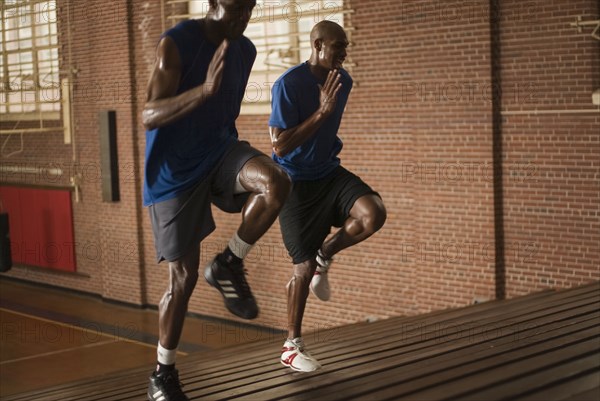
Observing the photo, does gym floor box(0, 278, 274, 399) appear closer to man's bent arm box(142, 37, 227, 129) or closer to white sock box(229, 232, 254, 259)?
white sock box(229, 232, 254, 259)

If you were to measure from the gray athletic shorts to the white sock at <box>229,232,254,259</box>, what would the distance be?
17 cm

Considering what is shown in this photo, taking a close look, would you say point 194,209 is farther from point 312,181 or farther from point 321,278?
point 321,278

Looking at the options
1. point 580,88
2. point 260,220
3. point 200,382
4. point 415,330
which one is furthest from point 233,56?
point 580,88

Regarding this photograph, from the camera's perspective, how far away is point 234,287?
12.7 ft

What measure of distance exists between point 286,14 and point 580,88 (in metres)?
3.79

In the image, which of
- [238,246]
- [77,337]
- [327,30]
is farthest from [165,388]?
[77,337]

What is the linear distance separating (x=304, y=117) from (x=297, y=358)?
4.16 feet

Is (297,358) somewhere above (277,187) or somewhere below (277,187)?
below

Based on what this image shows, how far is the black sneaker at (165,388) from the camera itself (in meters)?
3.68

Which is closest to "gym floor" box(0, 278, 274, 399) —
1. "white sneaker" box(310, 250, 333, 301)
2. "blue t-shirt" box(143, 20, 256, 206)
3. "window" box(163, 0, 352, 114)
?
"window" box(163, 0, 352, 114)

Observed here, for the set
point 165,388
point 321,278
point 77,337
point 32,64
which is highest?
point 32,64

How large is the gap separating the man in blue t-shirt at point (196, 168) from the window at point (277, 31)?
614 cm

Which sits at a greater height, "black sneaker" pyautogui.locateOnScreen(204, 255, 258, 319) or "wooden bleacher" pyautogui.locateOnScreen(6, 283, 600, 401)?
"black sneaker" pyautogui.locateOnScreen(204, 255, 258, 319)

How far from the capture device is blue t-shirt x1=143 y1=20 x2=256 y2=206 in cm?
357
